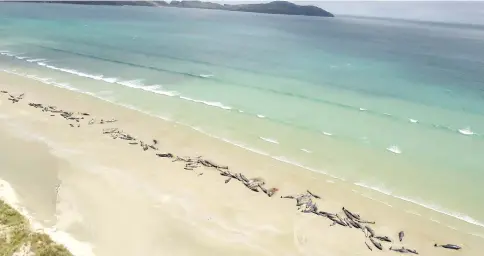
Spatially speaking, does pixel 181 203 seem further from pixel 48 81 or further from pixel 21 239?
pixel 48 81

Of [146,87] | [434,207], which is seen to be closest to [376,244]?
[434,207]

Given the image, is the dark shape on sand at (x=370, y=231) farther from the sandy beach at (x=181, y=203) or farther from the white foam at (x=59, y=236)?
the white foam at (x=59, y=236)

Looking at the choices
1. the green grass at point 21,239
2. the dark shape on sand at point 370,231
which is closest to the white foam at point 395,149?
the dark shape on sand at point 370,231

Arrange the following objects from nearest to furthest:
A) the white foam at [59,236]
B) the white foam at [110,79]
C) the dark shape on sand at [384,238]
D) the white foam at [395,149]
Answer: the white foam at [59,236], the dark shape on sand at [384,238], the white foam at [395,149], the white foam at [110,79]

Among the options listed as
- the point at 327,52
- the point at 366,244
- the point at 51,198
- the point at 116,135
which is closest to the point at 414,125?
the point at 366,244

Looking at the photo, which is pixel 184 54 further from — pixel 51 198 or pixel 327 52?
pixel 51 198

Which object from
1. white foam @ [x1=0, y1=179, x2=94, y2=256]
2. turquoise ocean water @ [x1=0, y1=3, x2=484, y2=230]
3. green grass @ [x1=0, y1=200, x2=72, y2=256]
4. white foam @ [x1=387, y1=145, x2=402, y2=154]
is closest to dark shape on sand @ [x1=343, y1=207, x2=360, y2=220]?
turquoise ocean water @ [x1=0, y1=3, x2=484, y2=230]
